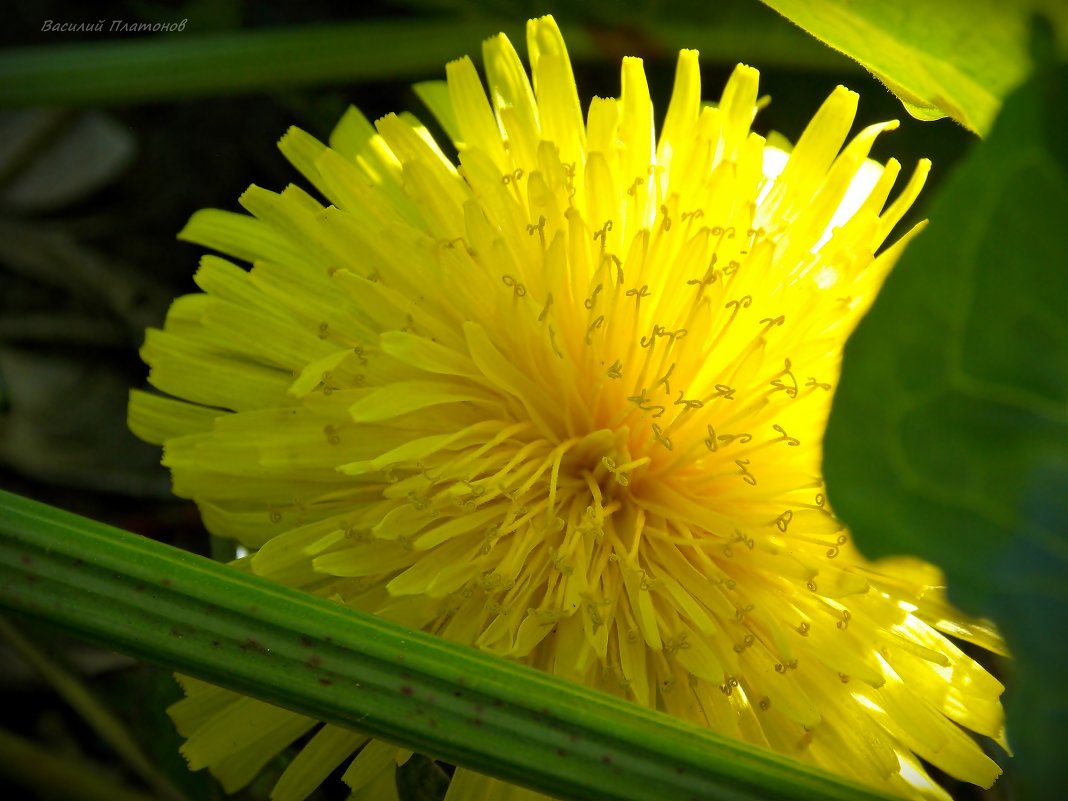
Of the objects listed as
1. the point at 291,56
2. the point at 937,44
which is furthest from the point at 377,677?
the point at 291,56

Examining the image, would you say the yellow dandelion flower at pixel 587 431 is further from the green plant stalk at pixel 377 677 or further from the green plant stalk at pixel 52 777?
the green plant stalk at pixel 52 777

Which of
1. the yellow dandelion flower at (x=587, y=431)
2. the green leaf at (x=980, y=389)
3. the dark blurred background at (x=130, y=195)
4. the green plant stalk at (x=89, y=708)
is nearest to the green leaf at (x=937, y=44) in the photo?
the yellow dandelion flower at (x=587, y=431)

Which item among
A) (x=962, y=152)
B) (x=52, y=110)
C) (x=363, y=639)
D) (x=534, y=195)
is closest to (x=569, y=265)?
(x=534, y=195)

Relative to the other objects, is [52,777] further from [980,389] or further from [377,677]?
[980,389]

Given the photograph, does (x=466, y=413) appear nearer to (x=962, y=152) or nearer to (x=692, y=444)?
(x=692, y=444)

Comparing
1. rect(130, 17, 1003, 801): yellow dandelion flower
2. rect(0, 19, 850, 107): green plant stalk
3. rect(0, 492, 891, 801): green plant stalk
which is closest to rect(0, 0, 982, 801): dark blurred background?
rect(0, 19, 850, 107): green plant stalk
